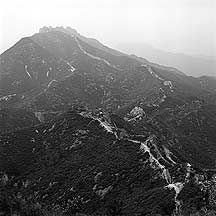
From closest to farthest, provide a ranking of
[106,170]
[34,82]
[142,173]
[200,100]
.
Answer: [142,173] → [106,170] → [200,100] → [34,82]

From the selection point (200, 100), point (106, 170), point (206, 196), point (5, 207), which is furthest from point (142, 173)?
point (200, 100)

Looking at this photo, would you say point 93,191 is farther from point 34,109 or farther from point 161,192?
point 34,109

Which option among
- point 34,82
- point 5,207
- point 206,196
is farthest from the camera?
point 34,82

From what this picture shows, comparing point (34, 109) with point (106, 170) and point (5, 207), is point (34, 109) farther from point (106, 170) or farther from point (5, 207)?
point (5, 207)


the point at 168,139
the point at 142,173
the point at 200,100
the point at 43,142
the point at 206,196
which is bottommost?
the point at 200,100

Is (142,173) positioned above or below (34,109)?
above

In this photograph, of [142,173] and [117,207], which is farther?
[142,173]

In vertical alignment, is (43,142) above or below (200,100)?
above

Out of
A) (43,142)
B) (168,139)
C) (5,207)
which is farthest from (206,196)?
(168,139)

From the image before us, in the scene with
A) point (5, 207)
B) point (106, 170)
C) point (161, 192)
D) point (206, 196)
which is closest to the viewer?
point (5, 207)
